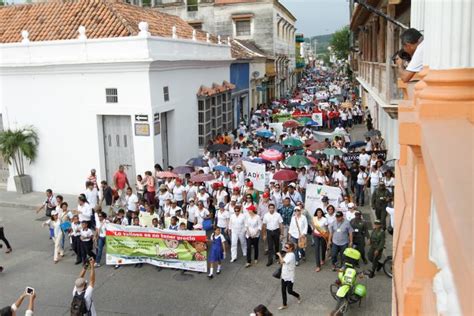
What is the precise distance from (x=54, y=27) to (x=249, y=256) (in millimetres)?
13465

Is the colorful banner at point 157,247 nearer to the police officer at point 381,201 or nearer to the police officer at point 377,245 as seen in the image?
the police officer at point 377,245

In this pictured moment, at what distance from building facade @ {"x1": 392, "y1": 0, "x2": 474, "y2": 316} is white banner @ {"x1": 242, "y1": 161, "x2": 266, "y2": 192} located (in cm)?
1083

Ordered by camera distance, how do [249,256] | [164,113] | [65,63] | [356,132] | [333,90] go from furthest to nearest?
[333,90] → [356,132] → [164,113] → [65,63] → [249,256]

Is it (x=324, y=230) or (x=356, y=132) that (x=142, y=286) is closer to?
(x=324, y=230)

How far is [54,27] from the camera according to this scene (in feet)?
64.2

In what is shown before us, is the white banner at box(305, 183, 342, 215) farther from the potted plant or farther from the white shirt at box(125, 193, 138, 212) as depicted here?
the potted plant

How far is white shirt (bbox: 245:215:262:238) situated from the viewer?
Answer: 11.6 m

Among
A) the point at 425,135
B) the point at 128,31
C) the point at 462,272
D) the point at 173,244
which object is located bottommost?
the point at 173,244

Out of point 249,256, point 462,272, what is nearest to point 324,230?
point 249,256

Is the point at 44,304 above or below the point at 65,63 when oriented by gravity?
below

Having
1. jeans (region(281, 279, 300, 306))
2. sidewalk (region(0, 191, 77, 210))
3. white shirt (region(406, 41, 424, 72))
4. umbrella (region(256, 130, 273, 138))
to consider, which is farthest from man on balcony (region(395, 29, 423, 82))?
umbrella (region(256, 130, 273, 138))

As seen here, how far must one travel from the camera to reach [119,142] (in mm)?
17984

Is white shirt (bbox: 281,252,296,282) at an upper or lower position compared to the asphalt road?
upper

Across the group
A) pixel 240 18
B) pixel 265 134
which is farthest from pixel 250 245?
pixel 240 18
